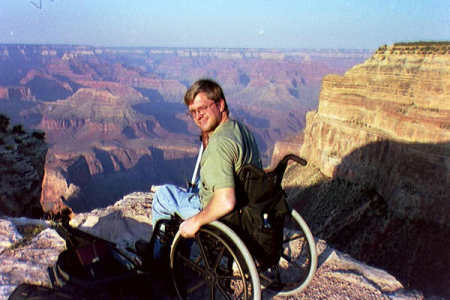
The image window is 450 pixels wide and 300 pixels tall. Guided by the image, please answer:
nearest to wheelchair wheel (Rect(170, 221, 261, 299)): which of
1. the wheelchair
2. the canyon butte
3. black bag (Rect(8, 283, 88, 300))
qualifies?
the wheelchair

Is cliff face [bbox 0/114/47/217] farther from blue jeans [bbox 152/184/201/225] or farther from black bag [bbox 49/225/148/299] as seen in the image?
blue jeans [bbox 152/184/201/225]

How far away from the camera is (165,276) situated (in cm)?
269

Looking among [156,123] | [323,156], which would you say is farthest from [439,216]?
[156,123]

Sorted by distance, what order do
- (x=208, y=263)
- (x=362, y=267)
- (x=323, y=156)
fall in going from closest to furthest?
(x=208, y=263) < (x=362, y=267) < (x=323, y=156)

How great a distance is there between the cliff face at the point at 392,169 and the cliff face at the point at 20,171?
1196 cm

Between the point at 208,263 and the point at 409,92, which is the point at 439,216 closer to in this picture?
the point at 409,92

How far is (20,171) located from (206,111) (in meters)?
10.8

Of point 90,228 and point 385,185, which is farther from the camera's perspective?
point 385,185

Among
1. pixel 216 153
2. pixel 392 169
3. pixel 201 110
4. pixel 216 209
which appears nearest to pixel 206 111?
pixel 201 110

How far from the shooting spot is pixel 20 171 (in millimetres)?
10531

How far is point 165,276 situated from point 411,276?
12.1 metres

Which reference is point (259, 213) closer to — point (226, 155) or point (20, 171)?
point (226, 155)

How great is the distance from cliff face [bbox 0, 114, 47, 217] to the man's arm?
29.6 ft

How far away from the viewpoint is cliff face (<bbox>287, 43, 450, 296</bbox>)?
12.0m
